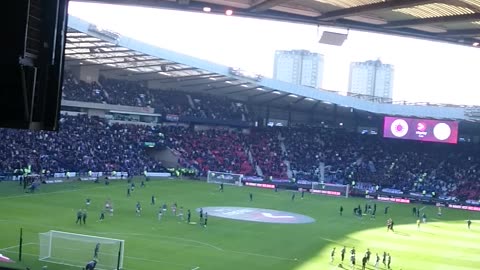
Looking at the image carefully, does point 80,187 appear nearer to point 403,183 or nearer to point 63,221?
point 63,221

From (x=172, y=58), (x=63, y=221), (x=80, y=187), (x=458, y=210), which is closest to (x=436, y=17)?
(x=63, y=221)

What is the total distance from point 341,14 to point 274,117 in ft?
273

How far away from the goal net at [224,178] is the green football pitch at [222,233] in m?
14.8

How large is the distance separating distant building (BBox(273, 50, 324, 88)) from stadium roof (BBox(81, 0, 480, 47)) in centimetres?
12291

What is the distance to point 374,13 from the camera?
45.1ft

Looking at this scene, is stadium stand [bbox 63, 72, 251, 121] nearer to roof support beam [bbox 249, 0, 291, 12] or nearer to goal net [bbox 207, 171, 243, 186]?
goal net [bbox 207, 171, 243, 186]

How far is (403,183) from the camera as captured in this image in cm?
7881

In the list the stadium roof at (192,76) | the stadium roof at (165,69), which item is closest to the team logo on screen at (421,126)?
the stadium roof at (192,76)

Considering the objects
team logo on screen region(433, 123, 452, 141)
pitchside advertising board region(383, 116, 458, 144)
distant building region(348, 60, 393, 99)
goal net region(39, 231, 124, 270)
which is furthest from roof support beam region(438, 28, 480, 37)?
distant building region(348, 60, 393, 99)

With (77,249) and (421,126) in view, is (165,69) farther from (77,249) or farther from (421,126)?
(77,249)

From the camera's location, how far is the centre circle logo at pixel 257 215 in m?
47.9

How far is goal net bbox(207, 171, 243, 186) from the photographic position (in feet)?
251

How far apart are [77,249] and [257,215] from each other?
23.2 m

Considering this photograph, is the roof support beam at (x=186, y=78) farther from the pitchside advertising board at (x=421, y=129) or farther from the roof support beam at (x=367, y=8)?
the roof support beam at (x=367, y=8)
